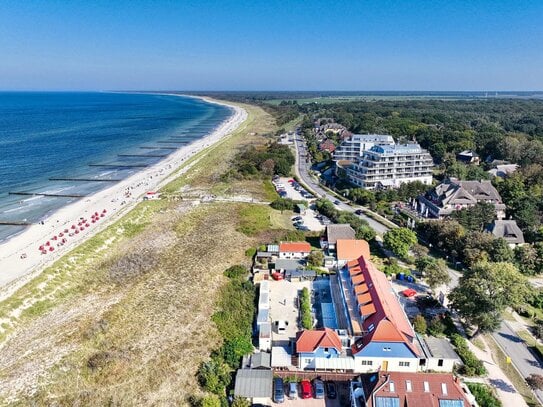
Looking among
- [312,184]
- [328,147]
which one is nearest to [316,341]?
[312,184]

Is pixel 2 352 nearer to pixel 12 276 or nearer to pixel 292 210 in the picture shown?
pixel 12 276

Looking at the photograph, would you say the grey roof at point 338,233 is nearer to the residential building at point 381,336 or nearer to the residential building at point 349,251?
the residential building at point 349,251

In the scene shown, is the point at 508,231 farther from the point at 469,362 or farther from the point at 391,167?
the point at 391,167

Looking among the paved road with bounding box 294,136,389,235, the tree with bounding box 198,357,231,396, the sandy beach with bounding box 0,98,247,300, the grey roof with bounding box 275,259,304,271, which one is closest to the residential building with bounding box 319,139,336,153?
the paved road with bounding box 294,136,389,235

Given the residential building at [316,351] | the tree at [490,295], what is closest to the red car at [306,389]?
the residential building at [316,351]

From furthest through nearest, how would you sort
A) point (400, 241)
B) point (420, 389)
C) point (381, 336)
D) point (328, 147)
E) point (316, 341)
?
point (328, 147) → point (400, 241) → point (316, 341) → point (381, 336) → point (420, 389)

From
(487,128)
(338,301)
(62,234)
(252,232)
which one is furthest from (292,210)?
(487,128)
